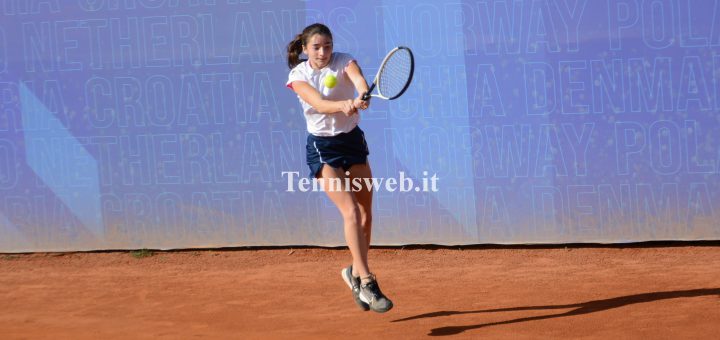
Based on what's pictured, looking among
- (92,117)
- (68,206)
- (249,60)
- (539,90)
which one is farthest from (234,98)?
(539,90)

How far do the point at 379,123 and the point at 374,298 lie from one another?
2109 millimetres

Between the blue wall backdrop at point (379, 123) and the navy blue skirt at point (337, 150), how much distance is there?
1.65 metres

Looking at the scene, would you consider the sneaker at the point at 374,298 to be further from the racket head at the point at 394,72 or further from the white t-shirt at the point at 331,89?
the racket head at the point at 394,72

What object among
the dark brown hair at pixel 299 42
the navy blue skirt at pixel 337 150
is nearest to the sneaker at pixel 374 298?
the navy blue skirt at pixel 337 150

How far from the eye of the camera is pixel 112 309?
18.2 ft

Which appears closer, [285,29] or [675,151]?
[675,151]

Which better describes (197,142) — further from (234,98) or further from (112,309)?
(112,309)

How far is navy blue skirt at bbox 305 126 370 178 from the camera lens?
4.80 meters

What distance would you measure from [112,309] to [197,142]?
5.32 ft

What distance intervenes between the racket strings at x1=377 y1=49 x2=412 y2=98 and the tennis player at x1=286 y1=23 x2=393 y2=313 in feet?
0.53

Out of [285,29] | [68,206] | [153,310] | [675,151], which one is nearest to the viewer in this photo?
[153,310]

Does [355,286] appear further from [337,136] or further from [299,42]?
[299,42]

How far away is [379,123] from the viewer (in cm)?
652

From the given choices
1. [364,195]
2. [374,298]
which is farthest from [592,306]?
[364,195]
